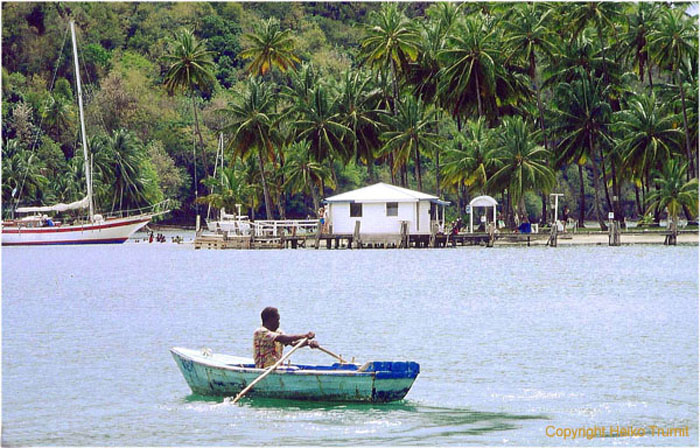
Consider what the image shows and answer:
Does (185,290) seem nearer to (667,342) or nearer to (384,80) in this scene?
(667,342)

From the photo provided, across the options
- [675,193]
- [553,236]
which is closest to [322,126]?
[553,236]

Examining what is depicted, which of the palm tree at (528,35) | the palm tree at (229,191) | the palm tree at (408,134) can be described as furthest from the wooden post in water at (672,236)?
the palm tree at (229,191)

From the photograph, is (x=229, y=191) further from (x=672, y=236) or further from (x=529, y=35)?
(x=672, y=236)

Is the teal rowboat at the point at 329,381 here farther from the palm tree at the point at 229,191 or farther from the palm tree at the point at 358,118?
the palm tree at the point at 229,191

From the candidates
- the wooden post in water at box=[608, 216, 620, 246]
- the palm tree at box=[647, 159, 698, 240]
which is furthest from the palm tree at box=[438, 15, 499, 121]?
the wooden post in water at box=[608, 216, 620, 246]

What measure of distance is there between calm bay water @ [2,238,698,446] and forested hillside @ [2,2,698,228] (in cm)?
1394

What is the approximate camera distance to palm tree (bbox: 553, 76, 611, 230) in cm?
7538

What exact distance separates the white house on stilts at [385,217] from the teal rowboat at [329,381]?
1840 inches

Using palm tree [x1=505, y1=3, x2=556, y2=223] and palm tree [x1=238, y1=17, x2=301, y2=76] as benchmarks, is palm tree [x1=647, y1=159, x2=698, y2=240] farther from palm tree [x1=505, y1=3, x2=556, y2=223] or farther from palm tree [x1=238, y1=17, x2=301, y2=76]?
palm tree [x1=238, y1=17, x2=301, y2=76]

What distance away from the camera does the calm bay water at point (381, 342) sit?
19094 mm

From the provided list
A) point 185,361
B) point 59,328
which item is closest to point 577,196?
point 59,328

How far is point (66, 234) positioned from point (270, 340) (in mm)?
67471

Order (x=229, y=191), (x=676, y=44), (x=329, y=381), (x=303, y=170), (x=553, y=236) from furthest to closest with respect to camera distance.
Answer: (x=229, y=191) → (x=303, y=170) → (x=676, y=44) → (x=553, y=236) → (x=329, y=381)

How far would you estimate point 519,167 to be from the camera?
228 feet
